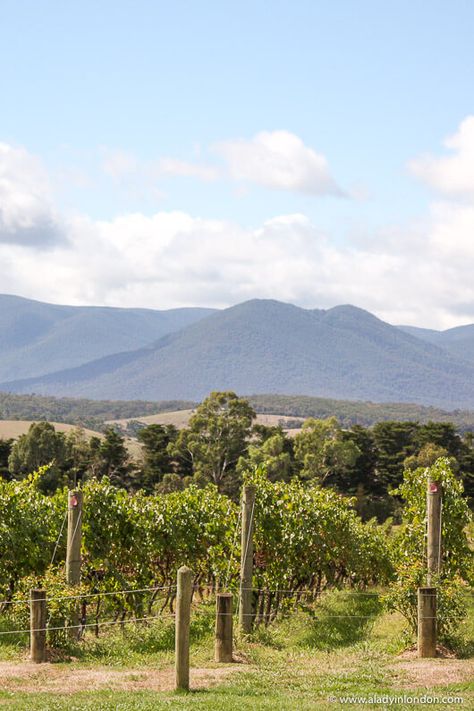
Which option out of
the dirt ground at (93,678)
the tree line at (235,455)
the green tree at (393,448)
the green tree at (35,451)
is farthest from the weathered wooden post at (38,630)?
the green tree at (393,448)

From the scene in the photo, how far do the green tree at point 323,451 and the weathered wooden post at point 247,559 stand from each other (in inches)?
1784

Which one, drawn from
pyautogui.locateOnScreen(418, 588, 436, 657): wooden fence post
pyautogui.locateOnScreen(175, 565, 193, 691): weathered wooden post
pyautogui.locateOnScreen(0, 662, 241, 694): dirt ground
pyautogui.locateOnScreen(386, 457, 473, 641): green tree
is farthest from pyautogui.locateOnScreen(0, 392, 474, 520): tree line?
pyautogui.locateOnScreen(175, 565, 193, 691): weathered wooden post

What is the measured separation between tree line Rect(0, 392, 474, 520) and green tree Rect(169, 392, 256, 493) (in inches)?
2.8

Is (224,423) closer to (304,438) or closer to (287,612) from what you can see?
(304,438)

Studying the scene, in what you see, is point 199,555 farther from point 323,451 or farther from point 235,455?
point 235,455

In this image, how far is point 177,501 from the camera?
2216 cm

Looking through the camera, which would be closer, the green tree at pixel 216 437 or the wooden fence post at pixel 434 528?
the wooden fence post at pixel 434 528

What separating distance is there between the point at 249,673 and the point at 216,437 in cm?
5198

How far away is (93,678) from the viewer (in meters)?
→ 13.2

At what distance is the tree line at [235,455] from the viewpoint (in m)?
63.0

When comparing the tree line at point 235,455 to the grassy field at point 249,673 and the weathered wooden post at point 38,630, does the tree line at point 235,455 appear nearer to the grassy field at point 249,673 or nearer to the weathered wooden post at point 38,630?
the grassy field at point 249,673

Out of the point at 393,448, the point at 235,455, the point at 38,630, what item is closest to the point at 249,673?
the point at 38,630

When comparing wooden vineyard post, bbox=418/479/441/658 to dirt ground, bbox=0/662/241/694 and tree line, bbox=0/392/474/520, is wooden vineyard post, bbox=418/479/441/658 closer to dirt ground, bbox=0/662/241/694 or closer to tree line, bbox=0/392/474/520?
dirt ground, bbox=0/662/241/694

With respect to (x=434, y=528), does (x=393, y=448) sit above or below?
above
